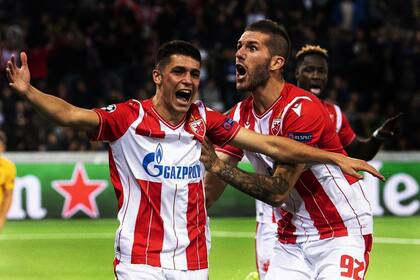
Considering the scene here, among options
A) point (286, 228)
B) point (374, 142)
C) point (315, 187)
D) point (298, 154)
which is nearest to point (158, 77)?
point (298, 154)

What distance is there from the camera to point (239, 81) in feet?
23.0

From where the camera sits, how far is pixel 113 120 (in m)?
6.19

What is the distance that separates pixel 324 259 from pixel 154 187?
1.36 m

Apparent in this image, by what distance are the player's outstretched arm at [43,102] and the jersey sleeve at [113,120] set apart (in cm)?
12

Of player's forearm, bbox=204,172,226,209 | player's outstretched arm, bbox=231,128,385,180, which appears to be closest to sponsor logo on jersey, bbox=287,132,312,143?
player's outstretched arm, bbox=231,128,385,180

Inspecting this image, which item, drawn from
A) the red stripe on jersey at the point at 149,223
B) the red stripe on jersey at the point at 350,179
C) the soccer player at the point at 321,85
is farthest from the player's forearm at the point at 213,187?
the soccer player at the point at 321,85

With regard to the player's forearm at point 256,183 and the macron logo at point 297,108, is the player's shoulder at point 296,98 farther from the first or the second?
the player's forearm at point 256,183

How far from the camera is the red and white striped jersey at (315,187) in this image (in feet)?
22.4

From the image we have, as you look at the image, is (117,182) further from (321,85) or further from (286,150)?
(321,85)

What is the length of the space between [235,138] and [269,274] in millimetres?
→ 1065

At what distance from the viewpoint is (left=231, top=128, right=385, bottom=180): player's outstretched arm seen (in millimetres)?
6578

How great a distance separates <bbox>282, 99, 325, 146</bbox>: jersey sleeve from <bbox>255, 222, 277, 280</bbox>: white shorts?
1.71 meters

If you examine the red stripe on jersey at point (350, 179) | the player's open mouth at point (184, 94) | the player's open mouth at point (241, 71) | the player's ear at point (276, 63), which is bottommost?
the red stripe on jersey at point (350, 179)

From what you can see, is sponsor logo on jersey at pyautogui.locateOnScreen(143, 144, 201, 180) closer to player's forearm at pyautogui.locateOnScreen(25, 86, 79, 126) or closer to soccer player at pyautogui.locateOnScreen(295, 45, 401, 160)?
player's forearm at pyautogui.locateOnScreen(25, 86, 79, 126)
